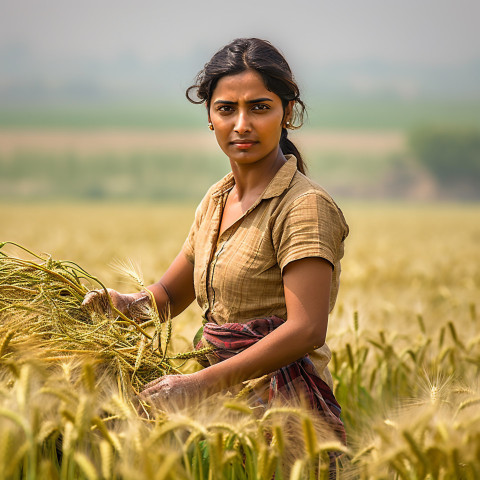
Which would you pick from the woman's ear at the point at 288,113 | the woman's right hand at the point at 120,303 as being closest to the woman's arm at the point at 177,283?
the woman's right hand at the point at 120,303

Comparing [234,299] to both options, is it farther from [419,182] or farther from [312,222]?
[419,182]

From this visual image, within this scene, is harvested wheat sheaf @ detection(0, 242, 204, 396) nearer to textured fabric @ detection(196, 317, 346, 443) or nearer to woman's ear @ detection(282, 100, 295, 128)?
textured fabric @ detection(196, 317, 346, 443)

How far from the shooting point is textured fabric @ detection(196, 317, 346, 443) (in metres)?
2.16

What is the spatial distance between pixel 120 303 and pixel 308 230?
2.44 ft

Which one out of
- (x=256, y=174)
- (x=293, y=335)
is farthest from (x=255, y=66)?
(x=293, y=335)

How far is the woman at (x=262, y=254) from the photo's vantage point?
206 centimetres

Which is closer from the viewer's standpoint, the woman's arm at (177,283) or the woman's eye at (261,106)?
the woman's eye at (261,106)

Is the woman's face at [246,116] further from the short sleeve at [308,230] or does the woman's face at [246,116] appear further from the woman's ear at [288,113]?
the short sleeve at [308,230]

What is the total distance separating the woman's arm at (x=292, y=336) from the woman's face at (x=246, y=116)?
45cm

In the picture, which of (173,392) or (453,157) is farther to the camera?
A: (453,157)

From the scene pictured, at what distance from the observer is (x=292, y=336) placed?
2.05 metres

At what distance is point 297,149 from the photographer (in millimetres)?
2588

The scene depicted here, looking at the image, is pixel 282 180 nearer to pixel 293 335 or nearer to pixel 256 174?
pixel 256 174

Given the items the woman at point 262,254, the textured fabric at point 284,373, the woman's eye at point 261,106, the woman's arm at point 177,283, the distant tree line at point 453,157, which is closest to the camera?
the woman at point 262,254
